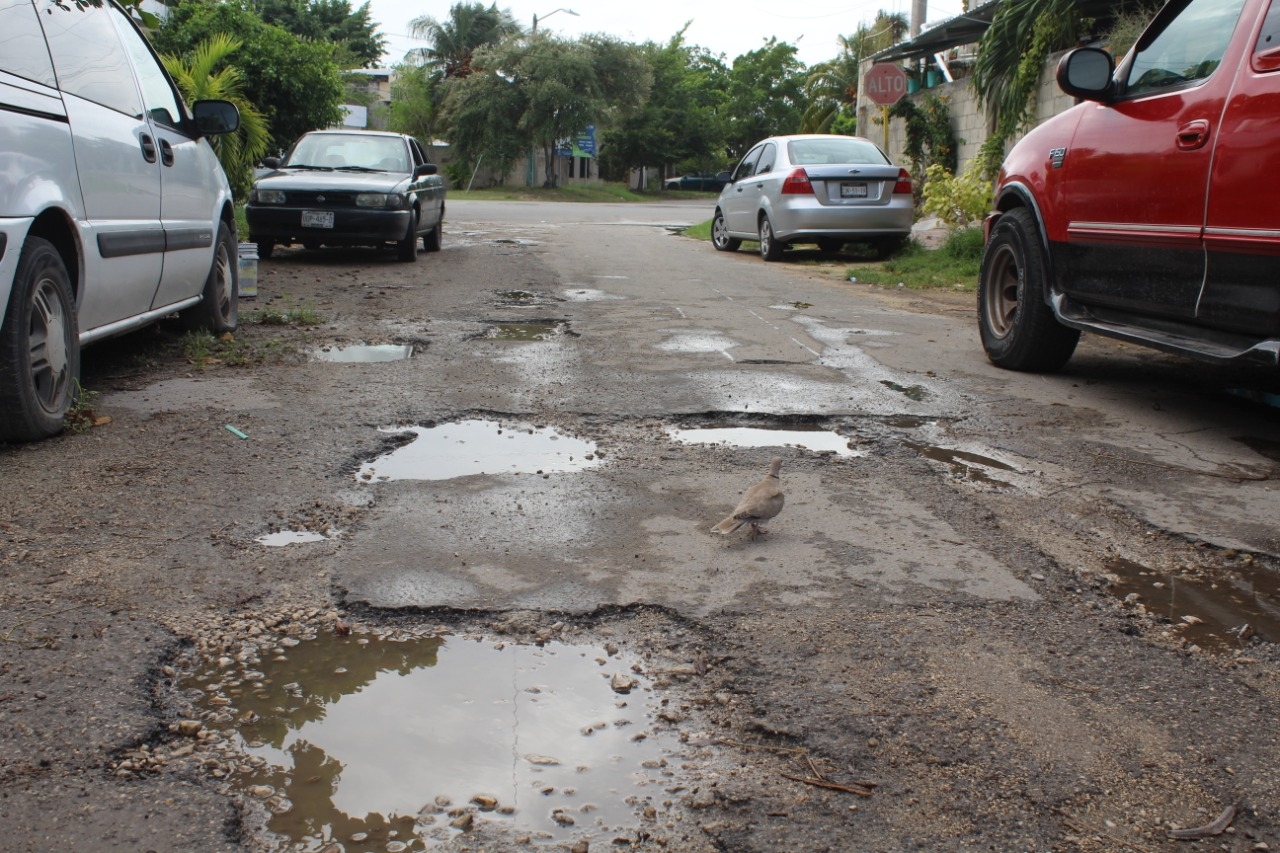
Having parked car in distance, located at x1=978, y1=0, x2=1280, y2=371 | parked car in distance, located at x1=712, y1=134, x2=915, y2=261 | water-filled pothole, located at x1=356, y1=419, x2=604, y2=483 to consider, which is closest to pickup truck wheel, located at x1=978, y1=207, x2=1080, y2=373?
parked car in distance, located at x1=978, y1=0, x2=1280, y2=371

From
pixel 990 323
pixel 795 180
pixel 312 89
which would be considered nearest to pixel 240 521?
pixel 990 323

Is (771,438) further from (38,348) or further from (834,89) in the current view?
(834,89)

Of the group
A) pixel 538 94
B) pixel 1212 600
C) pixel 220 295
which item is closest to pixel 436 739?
pixel 1212 600

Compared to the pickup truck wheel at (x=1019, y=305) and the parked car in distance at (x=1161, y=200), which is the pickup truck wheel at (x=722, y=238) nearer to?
the pickup truck wheel at (x=1019, y=305)

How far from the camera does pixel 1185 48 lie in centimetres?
498

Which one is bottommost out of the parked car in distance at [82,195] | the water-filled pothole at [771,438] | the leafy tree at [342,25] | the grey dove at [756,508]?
the water-filled pothole at [771,438]

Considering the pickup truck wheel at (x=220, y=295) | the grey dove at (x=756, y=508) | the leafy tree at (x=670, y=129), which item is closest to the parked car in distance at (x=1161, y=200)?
the grey dove at (x=756, y=508)

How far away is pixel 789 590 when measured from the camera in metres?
3.08

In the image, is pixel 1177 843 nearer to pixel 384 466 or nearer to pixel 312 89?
pixel 384 466

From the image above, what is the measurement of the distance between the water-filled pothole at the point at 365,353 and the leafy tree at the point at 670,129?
5270cm

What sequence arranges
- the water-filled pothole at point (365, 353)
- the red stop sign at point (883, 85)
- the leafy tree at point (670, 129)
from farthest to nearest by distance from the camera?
the leafy tree at point (670, 129) < the red stop sign at point (883, 85) < the water-filled pothole at point (365, 353)

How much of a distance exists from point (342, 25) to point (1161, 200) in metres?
55.3

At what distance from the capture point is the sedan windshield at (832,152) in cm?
1376

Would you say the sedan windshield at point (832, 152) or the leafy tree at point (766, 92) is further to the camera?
the leafy tree at point (766, 92)
